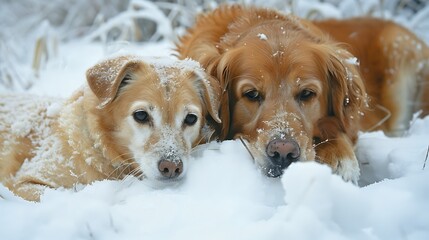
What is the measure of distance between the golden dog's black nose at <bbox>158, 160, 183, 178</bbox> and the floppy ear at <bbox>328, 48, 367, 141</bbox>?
133 cm

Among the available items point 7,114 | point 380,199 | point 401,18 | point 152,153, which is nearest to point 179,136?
point 152,153

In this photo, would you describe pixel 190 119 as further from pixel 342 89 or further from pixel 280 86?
pixel 342 89

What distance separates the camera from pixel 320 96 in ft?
11.4

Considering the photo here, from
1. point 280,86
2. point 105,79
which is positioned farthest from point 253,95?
point 105,79

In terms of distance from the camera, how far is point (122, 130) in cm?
328

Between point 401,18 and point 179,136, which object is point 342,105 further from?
point 401,18

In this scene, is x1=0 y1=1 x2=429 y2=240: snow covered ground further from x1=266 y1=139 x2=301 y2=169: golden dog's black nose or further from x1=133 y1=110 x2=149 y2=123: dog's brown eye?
x1=133 y1=110 x2=149 y2=123: dog's brown eye

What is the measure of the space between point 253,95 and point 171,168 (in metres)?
0.83

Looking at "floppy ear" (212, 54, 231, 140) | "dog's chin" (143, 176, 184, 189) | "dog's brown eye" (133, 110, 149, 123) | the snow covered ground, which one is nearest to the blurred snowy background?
"floppy ear" (212, 54, 231, 140)

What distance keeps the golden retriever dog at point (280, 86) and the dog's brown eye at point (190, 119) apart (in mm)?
284

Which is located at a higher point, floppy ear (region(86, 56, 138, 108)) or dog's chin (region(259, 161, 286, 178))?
floppy ear (region(86, 56, 138, 108))

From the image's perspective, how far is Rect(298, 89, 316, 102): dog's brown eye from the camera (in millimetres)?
3351

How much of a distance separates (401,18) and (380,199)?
6.50m

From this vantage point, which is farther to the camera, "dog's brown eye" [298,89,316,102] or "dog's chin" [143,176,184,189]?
"dog's brown eye" [298,89,316,102]
